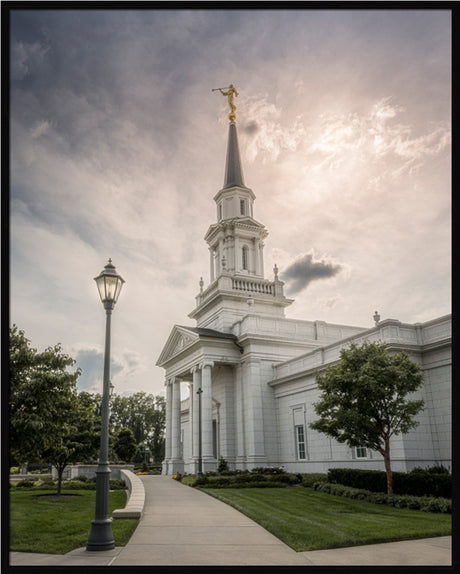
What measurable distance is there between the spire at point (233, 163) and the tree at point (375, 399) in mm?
30061

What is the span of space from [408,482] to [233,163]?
36.6m

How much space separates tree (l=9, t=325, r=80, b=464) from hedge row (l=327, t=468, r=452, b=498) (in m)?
12.9

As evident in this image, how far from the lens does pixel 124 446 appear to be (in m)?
53.8

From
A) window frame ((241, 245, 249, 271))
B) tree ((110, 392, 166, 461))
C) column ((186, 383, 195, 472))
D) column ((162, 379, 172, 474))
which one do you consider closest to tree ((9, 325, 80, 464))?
column ((186, 383, 195, 472))

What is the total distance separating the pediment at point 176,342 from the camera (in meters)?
36.8

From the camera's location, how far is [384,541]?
35.0 feet

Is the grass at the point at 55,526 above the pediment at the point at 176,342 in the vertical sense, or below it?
below

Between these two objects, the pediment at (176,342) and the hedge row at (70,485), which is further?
the pediment at (176,342)

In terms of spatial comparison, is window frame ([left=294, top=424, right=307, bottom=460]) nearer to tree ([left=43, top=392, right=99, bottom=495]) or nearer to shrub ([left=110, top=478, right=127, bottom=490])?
shrub ([left=110, top=478, right=127, bottom=490])

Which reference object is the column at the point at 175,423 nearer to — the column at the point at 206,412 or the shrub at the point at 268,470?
the column at the point at 206,412

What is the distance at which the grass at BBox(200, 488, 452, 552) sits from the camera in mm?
10656

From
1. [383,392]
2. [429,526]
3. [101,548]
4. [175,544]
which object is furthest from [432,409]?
[101,548]

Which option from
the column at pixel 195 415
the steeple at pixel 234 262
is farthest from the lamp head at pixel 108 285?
the steeple at pixel 234 262
